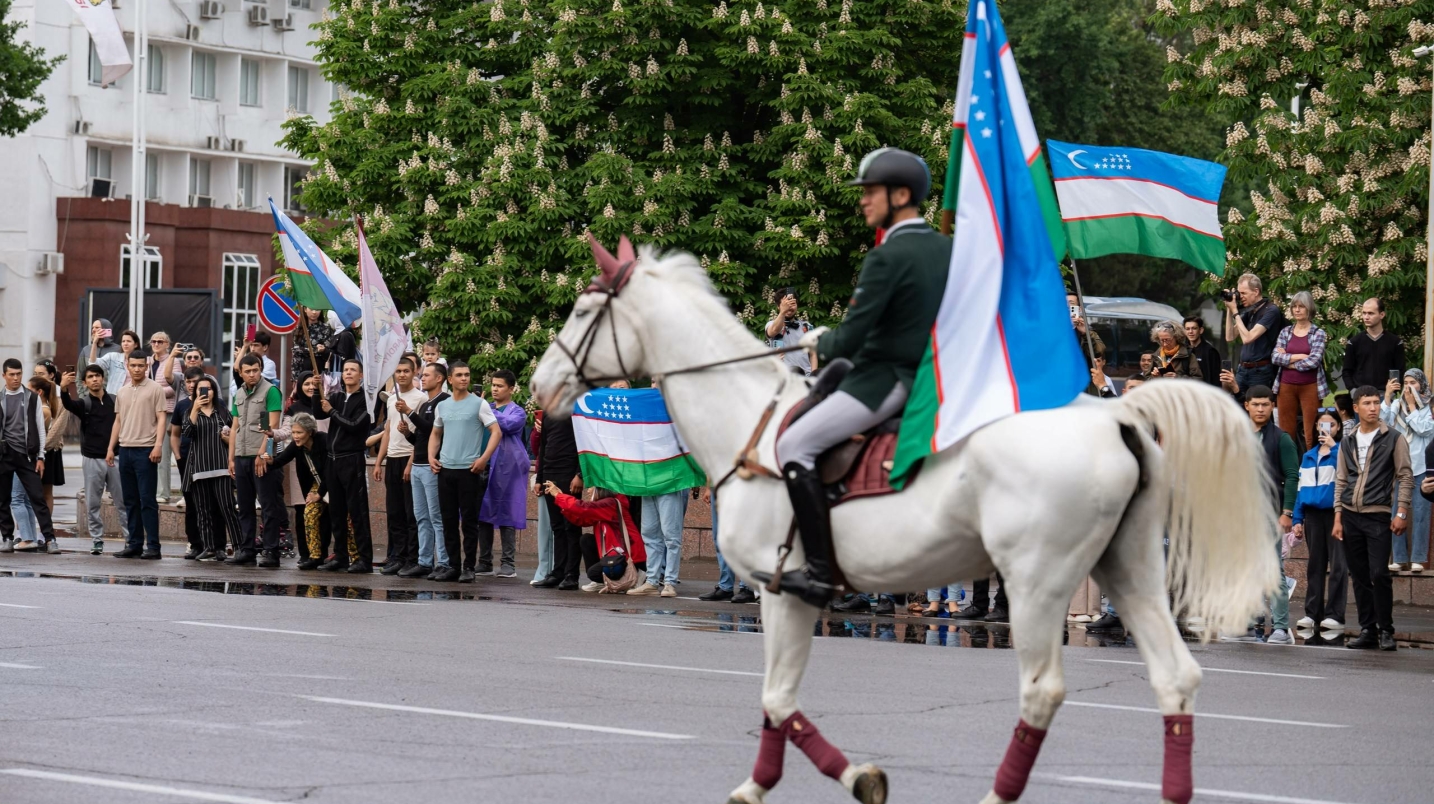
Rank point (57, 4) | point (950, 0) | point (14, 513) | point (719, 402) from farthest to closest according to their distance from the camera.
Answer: point (57, 4)
point (950, 0)
point (14, 513)
point (719, 402)

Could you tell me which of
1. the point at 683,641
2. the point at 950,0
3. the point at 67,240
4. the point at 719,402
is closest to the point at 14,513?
the point at 683,641

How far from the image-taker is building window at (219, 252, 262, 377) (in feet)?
211

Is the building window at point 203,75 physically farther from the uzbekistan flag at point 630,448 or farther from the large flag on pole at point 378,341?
the uzbekistan flag at point 630,448

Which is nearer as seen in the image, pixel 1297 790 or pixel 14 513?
pixel 1297 790

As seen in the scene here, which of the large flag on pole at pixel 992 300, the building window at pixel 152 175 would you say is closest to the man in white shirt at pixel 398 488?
the large flag on pole at pixel 992 300

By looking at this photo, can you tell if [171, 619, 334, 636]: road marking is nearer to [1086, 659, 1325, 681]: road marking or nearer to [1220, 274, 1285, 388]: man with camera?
[1086, 659, 1325, 681]: road marking

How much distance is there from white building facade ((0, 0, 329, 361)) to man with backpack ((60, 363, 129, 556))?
32104 mm

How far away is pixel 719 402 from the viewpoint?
859 cm

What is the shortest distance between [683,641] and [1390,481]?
6158mm

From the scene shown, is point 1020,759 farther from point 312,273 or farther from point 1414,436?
point 312,273

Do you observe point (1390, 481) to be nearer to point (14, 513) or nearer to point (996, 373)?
point (996, 373)

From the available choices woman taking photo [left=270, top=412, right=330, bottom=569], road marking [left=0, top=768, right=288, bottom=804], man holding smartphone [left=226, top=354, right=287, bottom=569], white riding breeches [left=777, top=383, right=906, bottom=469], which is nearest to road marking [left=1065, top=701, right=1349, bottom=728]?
white riding breeches [left=777, top=383, right=906, bottom=469]

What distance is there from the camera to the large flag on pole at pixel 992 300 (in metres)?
7.84

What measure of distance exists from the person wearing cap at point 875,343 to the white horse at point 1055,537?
143 mm
